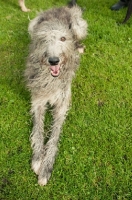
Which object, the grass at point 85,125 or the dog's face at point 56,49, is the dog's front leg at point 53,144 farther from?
the dog's face at point 56,49

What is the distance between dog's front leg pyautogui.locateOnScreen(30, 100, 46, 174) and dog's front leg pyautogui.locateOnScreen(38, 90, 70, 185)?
0.26 ft

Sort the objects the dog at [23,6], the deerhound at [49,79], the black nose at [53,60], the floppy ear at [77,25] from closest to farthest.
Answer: the black nose at [53,60] < the deerhound at [49,79] < the floppy ear at [77,25] < the dog at [23,6]

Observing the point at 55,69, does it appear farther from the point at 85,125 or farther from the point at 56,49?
the point at 85,125

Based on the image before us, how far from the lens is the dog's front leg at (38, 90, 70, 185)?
361 centimetres

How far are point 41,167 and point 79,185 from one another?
0.58 metres

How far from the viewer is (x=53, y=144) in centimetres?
389

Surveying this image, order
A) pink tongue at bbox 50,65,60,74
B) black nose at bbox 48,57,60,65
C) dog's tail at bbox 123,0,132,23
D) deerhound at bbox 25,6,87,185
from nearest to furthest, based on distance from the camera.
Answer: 1. black nose at bbox 48,57,60,65
2. deerhound at bbox 25,6,87,185
3. pink tongue at bbox 50,65,60,74
4. dog's tail at bbox 123,0,132,23

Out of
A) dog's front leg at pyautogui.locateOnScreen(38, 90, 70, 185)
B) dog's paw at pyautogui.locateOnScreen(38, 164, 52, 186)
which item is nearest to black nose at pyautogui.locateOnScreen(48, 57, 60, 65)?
dog's front leg at pyautogui.locateOnScreen(38, 90, 70, 185)

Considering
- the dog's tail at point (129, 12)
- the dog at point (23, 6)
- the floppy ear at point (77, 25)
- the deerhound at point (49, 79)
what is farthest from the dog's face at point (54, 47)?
the dog at point (23, 6)

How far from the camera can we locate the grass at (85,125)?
357cm

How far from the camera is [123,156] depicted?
3912 mm

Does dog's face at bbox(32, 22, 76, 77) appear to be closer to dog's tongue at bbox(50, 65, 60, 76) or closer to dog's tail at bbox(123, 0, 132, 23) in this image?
dog's tongue at bbox(50, 65, 60, 76)

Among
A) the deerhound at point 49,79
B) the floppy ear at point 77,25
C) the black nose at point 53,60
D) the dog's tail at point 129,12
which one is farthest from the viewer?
the dog's tail at point 129,12

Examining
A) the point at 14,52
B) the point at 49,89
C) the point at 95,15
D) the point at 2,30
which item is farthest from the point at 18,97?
the point at 95,15
